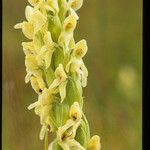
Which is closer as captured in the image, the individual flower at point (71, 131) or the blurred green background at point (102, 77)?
the individual flower at point (71, 131)

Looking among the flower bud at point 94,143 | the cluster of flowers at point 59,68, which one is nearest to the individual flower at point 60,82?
the cluster of flowers at point 59,68

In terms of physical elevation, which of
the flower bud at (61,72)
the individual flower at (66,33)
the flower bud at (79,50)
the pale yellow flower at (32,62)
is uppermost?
the individual flower at (66,33)

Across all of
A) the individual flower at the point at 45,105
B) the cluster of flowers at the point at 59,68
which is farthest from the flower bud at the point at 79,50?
the individual flower at the point at 45,105

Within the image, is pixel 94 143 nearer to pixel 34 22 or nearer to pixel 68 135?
pixel 68 135

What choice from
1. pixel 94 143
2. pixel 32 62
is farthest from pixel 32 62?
pixel 94 143

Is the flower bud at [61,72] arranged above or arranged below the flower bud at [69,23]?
below

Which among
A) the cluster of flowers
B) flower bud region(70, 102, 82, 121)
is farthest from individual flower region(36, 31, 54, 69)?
flower bud region(70, 102, 82, 121)

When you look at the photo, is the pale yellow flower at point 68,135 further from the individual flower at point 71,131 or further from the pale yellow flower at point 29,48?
the pale yellow flower at point 29,48
